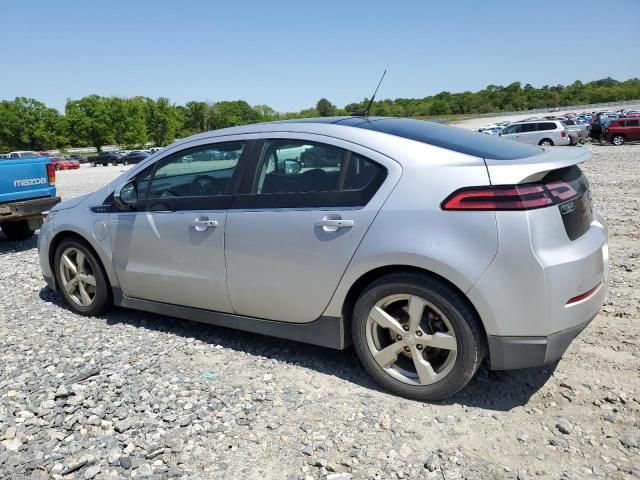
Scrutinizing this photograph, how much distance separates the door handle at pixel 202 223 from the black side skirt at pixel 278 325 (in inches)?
25.8

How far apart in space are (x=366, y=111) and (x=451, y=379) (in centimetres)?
233

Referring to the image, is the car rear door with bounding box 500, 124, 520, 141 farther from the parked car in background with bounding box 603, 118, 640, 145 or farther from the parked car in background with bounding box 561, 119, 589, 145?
the parked car in background with bounding box 603, 118, 640, 145

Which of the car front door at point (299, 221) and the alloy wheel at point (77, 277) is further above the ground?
the car front door at point (299, 221)

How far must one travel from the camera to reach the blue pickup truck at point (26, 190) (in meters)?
7.46

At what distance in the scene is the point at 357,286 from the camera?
311 centimetres

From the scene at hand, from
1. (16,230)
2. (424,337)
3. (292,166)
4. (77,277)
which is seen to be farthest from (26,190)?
(424,337)

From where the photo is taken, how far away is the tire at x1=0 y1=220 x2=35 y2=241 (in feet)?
28.6

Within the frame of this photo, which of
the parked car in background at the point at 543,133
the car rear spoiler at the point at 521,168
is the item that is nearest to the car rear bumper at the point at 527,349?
the car rear spoiler at the point at 521,168

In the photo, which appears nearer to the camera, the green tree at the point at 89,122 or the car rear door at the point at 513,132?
the car rear door at the point at 513,132

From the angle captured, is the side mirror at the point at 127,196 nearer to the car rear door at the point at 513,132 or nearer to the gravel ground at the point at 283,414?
the gravel ground at the point at 283,414

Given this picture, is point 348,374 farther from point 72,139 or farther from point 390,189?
point 72,139

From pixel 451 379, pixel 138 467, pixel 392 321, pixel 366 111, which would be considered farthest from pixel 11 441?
pixel 366 111

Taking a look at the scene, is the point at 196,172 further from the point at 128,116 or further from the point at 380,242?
the point at 128,116

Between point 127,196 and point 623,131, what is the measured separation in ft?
110
